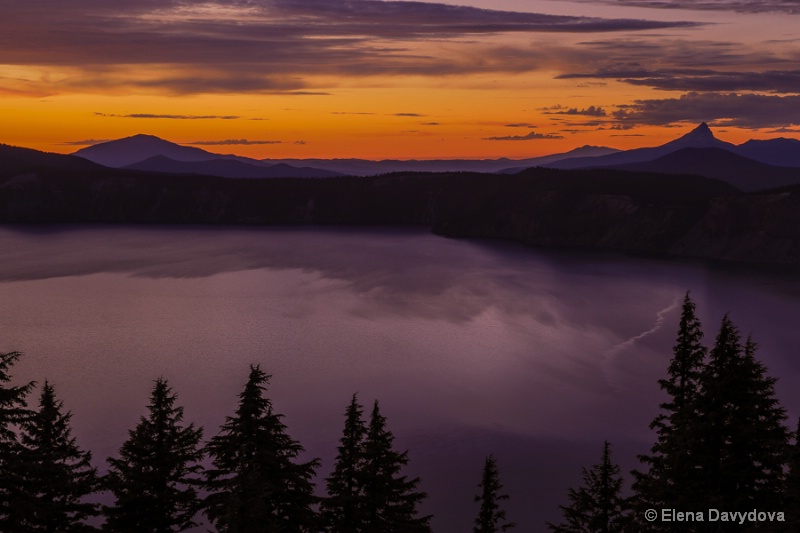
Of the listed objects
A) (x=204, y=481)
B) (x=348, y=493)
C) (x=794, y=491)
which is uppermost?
(x=794, y=491)

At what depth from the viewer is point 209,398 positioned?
5222cm

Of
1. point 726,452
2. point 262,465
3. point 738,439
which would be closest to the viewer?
point 738,439

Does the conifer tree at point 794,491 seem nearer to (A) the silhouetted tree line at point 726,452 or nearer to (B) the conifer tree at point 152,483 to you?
(A) the silhouetted tree line at point 726,452

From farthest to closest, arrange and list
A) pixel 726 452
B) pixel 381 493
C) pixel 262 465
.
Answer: pixel 381 493, pixel 262 465, pixel 726 452

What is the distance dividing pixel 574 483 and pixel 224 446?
27.4m

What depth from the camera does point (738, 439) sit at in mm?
15461

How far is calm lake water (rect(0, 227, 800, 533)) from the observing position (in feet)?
149

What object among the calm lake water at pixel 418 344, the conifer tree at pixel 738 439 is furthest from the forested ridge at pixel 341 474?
the calm lake water at pixel 418 344

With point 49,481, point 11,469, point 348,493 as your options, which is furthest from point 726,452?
point 11,469

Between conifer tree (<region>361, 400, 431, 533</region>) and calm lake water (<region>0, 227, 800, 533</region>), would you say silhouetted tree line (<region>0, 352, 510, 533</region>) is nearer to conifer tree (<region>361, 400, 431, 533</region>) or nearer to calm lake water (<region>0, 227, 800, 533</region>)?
conifer tree (<region>361, 400, 431, 533</region>)

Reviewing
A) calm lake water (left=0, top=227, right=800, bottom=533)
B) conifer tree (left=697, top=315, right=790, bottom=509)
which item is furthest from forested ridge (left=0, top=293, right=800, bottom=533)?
calm lake water (left=0, top=227, right=800, bottom=533)

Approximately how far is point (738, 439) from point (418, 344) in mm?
57402

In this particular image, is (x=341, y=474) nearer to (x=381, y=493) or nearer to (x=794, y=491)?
(x=381, y=493)

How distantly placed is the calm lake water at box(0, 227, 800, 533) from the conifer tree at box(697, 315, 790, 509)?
2060cm
